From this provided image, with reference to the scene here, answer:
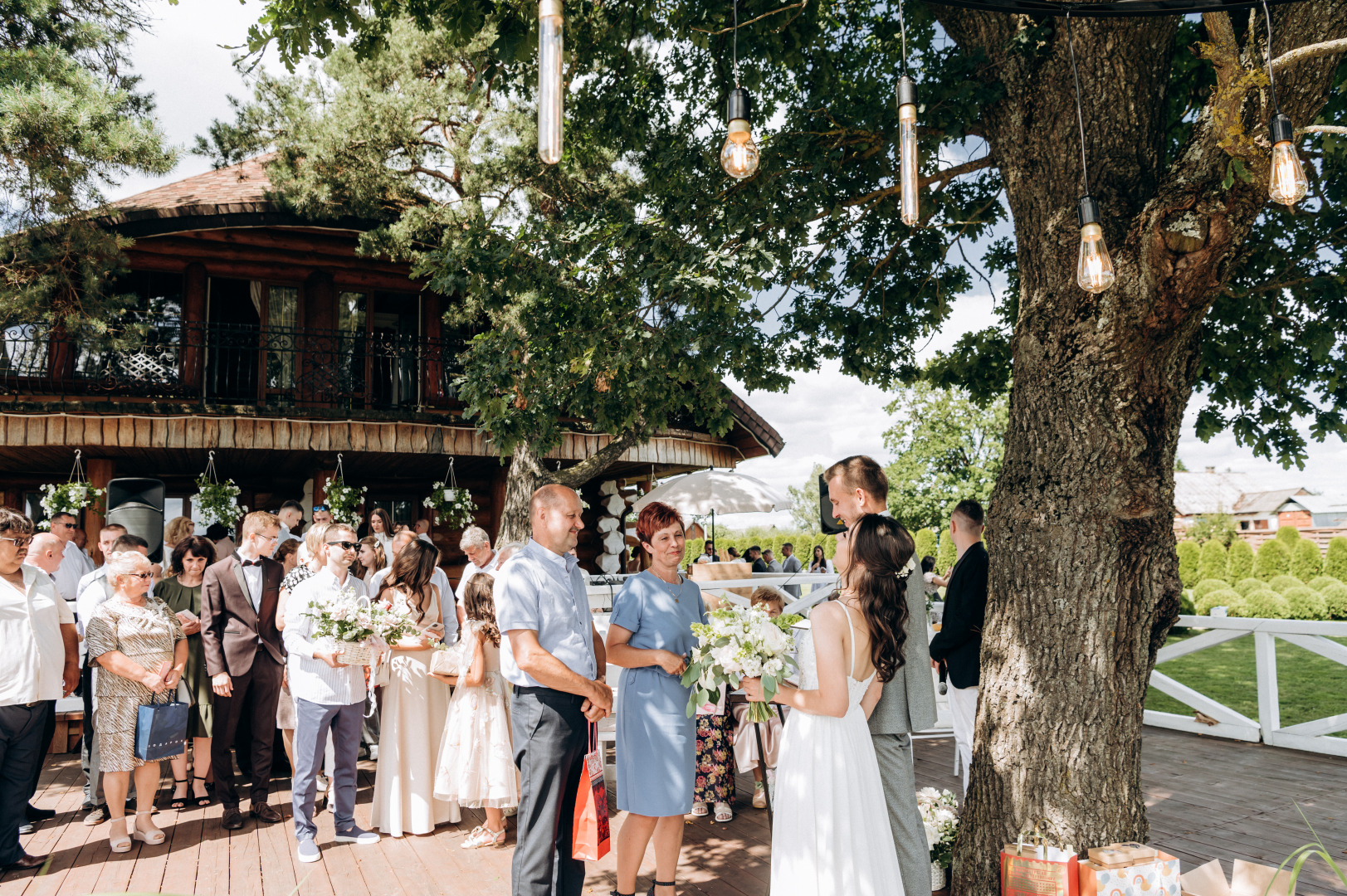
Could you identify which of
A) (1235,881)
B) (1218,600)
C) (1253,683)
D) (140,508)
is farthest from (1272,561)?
(140,508)

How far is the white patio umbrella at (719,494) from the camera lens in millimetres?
12695

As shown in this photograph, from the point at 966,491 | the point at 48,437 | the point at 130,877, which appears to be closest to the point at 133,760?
the point at 130,877

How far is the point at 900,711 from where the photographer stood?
11.4 feet

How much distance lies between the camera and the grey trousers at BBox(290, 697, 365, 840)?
15.6 ft

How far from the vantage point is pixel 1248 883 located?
3.34m

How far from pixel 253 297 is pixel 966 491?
1029 inches

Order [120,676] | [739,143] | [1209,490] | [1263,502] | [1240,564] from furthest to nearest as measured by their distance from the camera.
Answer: [1263,502]
[1209,490]
[1240,564]
[120,676]
[739,143]

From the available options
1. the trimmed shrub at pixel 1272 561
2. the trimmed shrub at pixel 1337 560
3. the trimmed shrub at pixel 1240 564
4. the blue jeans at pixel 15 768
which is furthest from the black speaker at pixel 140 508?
the trimmed shrub at pixel 1337 560

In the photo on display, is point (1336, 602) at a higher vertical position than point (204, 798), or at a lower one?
lower

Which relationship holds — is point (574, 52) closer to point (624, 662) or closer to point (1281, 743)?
point (624, 662)

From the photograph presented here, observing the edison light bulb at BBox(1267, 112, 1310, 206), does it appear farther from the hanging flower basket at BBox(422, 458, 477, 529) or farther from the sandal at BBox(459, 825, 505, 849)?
the hanging flower basket at BBox(422, 458, 477, 529)

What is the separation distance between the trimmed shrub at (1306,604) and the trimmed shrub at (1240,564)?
4.15 m

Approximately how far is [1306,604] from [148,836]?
2129 centimetres

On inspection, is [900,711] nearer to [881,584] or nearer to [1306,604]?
[881,584]
